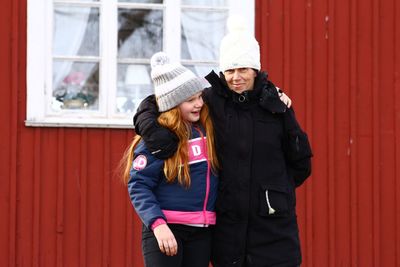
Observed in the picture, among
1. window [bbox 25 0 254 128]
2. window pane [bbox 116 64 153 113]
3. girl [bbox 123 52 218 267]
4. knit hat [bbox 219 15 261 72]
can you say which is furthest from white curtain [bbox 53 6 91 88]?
girl [bbox 123 52 218 267]

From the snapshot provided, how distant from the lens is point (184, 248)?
3982mm

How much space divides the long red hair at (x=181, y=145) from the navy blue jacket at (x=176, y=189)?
0.03 meters

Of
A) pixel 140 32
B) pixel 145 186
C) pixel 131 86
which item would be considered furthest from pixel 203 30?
pixel 145 186

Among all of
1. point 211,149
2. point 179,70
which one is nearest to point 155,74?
point 179,70

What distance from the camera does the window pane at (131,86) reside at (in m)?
6.60

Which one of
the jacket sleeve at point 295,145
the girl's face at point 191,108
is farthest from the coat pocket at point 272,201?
the girl's face at point 191,108

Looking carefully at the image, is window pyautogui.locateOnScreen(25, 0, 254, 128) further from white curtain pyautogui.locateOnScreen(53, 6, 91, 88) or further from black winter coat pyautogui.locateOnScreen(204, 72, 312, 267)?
black winter coat pyautogui.locateOnScreen(204, 72, 312, 267)

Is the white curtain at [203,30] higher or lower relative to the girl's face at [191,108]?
higher

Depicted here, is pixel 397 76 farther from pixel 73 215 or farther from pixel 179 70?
pixel 179 70

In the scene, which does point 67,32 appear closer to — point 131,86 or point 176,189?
point 131,86

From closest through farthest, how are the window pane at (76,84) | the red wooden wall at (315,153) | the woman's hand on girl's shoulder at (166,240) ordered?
1. the woman's hand on girl's shoulder at (166,240)
2. the red wooden wall at (315,153)
3. the window pane at (76,84)

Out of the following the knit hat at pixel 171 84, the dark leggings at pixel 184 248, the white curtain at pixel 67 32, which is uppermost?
the white curtain at pixel 67 32

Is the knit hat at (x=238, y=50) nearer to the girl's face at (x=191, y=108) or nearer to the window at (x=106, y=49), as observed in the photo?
the girl's face at (x=191, y=108)

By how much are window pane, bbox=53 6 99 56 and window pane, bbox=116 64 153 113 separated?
0.27 m
